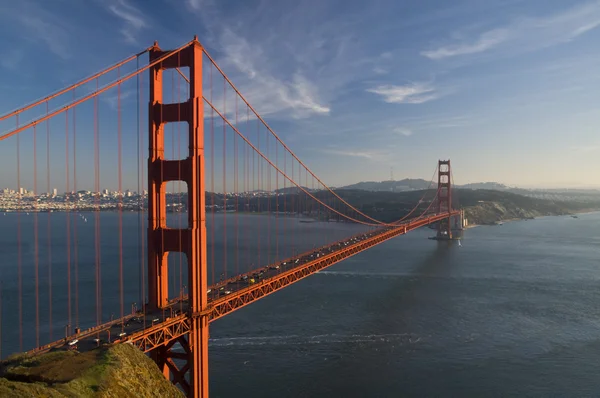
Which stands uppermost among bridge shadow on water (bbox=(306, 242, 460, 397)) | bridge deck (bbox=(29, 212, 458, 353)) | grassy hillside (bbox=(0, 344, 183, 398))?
grassy hillside (bbox=(0, 344, 183, 398))

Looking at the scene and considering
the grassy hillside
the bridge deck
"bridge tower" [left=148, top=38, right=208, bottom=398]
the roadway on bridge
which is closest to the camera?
the grassy hillside

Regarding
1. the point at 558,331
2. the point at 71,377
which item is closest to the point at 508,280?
the point at 558,331

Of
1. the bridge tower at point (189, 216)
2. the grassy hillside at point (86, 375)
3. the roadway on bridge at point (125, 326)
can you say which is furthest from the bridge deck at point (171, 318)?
the grassy hillside at point (86, 375)

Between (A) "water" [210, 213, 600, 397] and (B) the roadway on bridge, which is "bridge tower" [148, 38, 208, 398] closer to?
(B) the roadway on bridge

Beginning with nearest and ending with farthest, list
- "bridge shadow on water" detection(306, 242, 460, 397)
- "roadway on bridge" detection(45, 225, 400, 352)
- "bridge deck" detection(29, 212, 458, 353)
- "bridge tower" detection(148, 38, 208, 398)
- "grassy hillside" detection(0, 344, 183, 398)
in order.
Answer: "grassy hillside" detection(0, 344, 183, 398)
"roadway on bridge" detection(45, 225, 400, 352)
"bridge deck" detection(29, 212, 458, 353)
"bridge tower" detection(148, 38, 208, 398)
"bridge shadow on water" detection(306, 242, 460, 397)

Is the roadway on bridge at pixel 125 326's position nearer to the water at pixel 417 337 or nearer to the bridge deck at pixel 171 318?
the bridge deck at pixel 171 318

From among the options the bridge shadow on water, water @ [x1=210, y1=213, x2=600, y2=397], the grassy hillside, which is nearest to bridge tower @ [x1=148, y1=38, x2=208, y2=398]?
the grassy hillside
